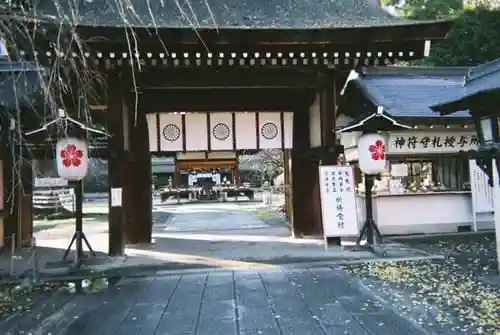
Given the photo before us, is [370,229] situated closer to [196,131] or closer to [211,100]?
[196,131]

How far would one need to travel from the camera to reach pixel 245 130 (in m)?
11.5

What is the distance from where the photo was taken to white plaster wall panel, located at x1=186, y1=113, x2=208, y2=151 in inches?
448

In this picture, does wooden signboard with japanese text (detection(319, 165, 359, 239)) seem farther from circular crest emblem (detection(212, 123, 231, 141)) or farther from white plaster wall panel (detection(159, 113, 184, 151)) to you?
white plaster wall panel (detection(159, 113, 184, 151))

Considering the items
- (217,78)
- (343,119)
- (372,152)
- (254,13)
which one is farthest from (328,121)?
(343,119)

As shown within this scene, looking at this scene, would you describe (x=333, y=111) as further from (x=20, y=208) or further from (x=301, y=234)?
(x=20, y=208)

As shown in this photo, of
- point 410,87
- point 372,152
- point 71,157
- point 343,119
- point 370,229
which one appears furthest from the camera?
point 410,87

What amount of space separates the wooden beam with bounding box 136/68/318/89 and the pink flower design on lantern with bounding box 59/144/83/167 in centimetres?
229

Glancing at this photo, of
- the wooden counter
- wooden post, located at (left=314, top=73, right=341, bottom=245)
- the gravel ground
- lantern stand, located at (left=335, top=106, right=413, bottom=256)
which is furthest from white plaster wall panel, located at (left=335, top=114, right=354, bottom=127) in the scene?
the gravel ground

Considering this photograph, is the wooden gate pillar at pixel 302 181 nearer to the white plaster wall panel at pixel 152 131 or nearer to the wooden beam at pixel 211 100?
the wooden beam at pixel 211 100

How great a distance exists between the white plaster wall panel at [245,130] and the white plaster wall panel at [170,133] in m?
1.34

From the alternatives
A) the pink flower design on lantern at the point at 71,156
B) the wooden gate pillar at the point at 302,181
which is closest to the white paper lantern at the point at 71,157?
the pink flower design on lantern at the point at 71,156

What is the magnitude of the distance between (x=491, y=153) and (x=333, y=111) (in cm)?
426

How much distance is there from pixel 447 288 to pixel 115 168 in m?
6.38

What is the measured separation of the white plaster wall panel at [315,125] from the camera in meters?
11.1
